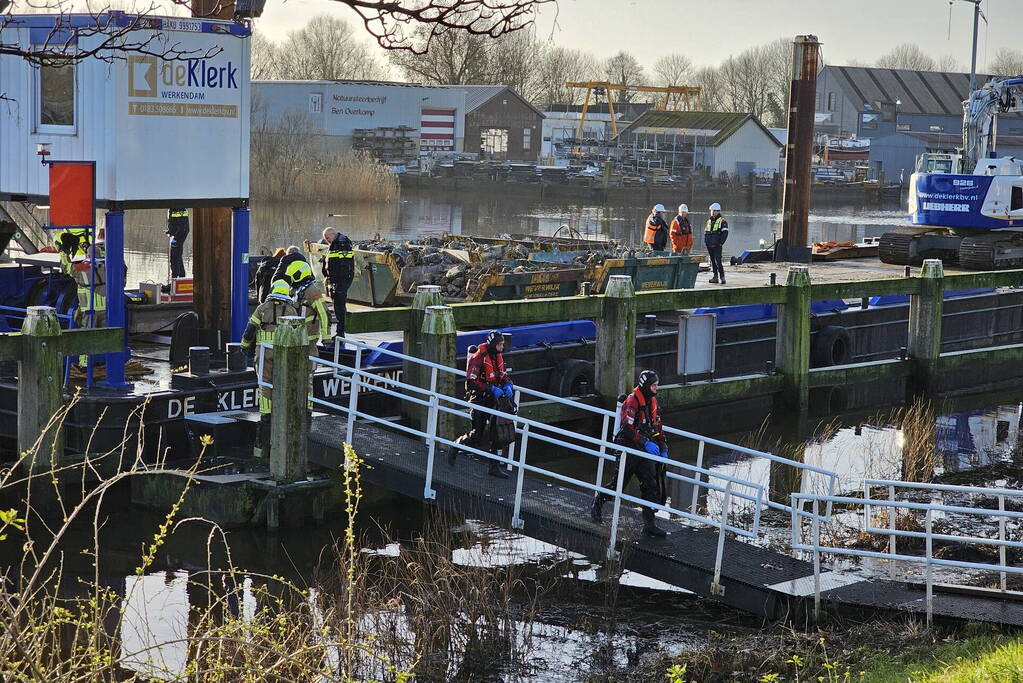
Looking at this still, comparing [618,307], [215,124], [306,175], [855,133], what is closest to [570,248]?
[618,307]

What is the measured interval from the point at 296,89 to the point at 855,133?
2078 inches

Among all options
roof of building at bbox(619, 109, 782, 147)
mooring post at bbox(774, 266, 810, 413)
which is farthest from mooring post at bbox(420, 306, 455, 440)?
roof of building at bbox(619, 109, 782, 147)

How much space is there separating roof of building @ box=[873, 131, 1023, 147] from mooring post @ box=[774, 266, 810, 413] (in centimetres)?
8257

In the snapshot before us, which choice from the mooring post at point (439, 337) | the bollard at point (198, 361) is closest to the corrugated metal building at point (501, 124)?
the mooring post at point (439, 337)

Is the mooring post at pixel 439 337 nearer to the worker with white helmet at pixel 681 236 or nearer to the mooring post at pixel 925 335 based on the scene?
the mooring post at pixel 925 335

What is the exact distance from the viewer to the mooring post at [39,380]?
13.4m

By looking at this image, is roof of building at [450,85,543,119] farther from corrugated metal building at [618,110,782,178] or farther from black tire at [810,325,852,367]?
black tire at [810,325,852,367]

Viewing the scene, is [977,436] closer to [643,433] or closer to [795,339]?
[795,339]

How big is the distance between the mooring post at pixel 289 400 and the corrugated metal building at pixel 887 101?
106702mm

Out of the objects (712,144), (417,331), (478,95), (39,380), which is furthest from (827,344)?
(478,95)

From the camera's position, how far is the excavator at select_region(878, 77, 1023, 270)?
94.9ft

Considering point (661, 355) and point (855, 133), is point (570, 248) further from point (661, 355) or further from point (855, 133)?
point (855, 133)

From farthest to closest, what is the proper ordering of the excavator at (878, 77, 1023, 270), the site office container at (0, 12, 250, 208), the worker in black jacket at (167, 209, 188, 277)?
the excavator at (878, 77, 1023, 270) → the worker in black jacket at (167, 209, 188, 277) → the site office container at (0, 12, 250, 208)

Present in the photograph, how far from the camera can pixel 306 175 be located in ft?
203
